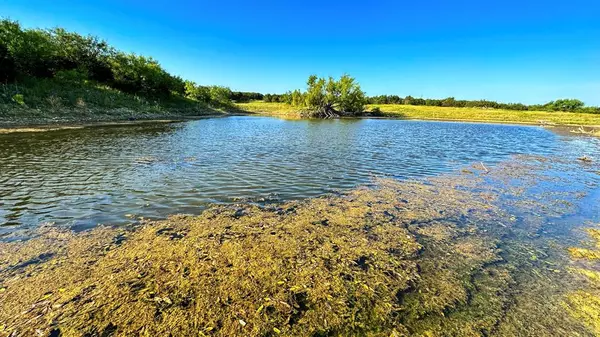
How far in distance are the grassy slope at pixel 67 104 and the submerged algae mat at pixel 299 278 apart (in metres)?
34.0

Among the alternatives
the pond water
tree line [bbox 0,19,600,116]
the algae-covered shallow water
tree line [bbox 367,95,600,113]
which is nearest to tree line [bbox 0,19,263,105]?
tree line [bbox 0,19,600,116]

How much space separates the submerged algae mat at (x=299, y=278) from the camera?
14.1 feet

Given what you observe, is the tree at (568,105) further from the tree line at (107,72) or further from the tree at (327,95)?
the tree at (327,95)

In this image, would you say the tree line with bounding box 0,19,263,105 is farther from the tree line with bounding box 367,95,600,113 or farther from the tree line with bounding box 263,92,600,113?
the tree line with bounding box 367,95,600,113

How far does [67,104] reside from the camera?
38.0 m

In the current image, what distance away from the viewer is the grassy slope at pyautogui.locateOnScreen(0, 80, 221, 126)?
1223 inches

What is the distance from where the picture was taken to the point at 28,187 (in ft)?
34.1

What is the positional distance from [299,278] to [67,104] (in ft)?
157

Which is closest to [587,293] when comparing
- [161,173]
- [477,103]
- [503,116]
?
[161,173]

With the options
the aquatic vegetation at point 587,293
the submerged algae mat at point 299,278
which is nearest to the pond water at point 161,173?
the submerged algae mat at point 299,278

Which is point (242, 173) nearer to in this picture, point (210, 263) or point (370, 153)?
point (210, 263)

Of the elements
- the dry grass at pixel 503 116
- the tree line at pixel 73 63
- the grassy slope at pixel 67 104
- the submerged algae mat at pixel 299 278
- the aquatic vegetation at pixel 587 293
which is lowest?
the dry grass at pixel 503 116

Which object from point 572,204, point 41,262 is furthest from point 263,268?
point 572,204

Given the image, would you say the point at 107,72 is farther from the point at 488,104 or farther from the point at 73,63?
the point at 488,104
